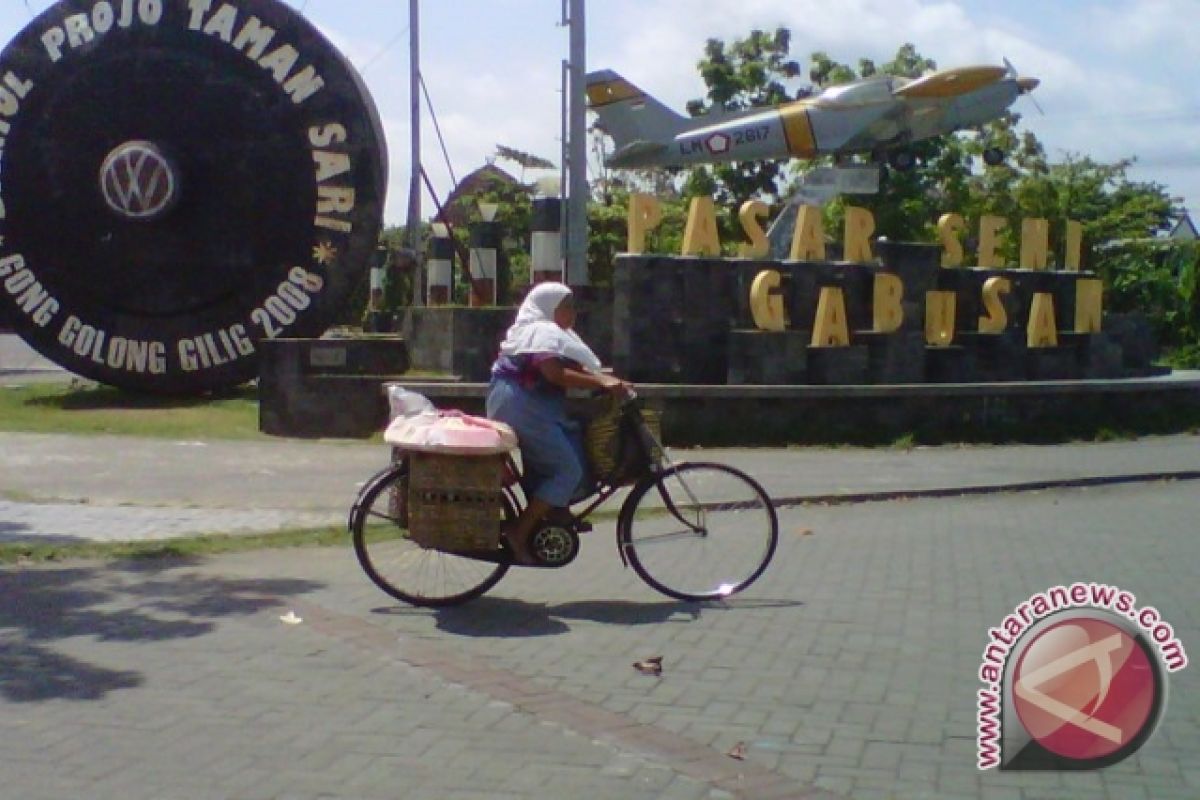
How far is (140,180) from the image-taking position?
20.7m

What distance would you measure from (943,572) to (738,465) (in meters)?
5.88

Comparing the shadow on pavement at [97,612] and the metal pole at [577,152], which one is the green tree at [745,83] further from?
the shadow on pavement at [97,612]

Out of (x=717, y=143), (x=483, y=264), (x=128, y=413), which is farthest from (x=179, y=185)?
(x=717, y=143)

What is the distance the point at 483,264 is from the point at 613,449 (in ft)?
A: 50.9

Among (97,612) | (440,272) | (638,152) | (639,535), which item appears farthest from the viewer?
(638,152)

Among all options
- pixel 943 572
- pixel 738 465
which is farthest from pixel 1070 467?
pixel 943 572

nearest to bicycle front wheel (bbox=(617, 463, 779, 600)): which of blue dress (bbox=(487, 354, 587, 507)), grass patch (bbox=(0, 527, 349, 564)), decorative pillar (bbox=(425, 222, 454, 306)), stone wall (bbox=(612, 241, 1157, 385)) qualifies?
blue dress (bbox=(487, 354, 587, 507))

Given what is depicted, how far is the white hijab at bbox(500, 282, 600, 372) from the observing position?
8.38 meters

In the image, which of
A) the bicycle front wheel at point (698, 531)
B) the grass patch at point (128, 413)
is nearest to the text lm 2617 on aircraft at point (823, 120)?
the grass patch at point (128, 413)

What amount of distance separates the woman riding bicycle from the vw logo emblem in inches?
523

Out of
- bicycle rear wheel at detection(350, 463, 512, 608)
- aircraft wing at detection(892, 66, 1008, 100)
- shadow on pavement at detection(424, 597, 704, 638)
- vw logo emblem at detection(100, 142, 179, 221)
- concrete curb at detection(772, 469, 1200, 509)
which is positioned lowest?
shadow on pavement at detection(424, 597, 704, 638)

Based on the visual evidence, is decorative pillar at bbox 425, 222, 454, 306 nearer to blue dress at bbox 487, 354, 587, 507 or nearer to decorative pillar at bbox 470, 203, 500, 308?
decorative pillar at bbox 470, 203, 500, 308

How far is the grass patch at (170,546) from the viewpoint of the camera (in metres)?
10.4

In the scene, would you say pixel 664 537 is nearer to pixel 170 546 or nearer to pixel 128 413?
pixel 170 546
